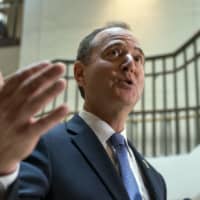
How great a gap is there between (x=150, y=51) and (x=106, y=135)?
5054 millimetres

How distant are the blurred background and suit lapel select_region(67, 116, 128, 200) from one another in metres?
2.83

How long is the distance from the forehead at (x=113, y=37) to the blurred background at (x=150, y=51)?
8.86ft

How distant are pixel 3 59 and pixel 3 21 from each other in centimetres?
114

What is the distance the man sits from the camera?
132cm

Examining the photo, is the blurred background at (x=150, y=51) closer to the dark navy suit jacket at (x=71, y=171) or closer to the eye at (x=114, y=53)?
the eye at (x=114, y=53)

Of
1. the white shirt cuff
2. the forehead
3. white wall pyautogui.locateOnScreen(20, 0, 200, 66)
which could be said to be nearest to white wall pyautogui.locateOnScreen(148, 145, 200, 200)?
the forehead

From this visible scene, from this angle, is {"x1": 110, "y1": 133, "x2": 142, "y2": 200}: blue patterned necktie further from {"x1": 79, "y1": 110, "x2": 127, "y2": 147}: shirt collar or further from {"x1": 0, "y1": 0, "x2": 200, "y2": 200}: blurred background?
{"x1": 0, "y1": 0, "x2": 200, "y2": 200}: blurred background

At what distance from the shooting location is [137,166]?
1.68 meters

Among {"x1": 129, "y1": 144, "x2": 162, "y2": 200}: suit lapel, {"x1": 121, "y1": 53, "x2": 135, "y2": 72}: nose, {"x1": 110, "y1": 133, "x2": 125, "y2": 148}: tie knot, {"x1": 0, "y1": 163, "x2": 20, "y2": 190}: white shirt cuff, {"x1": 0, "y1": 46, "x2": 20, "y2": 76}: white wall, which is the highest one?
{"x1": 121, "y1": 53, "x2": 135, "y2": 72}: nose

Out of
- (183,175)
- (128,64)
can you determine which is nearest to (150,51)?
(183,175)

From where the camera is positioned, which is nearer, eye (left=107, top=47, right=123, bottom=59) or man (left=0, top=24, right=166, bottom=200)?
man (left=0, top=24, right=166, bottom=200)

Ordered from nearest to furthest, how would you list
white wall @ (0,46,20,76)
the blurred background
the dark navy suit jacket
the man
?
the dark navy suit jacket < the man < the blurred background < white wall @ (0,46,20,76)

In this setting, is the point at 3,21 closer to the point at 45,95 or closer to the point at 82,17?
the point at 82,17

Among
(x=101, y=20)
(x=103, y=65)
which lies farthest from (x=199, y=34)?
(x=103, y=65)
